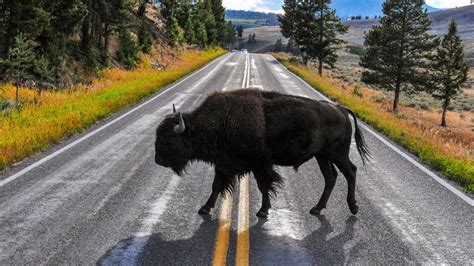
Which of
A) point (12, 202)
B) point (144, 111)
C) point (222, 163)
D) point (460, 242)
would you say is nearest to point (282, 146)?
point (222, 163)

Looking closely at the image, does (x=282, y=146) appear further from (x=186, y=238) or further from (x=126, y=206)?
(x=126, y=206)

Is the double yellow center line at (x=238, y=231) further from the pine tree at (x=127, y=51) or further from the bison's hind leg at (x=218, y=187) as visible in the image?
the pine tree at (x=127, y=51)

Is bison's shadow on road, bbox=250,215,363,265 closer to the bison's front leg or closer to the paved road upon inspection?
the paved road

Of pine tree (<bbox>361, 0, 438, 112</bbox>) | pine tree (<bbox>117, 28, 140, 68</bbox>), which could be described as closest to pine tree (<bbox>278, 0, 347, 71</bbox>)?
pine tree (<bbox>361, 0, 438, 112</bbox>)

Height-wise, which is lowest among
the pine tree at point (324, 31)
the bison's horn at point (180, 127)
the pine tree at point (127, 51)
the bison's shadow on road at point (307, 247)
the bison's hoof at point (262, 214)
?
the bison's shadow on road at point (307, 247)

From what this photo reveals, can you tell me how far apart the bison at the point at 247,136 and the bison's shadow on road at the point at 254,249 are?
2.66 feet

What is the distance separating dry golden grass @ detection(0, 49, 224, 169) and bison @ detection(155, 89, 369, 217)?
178 inches

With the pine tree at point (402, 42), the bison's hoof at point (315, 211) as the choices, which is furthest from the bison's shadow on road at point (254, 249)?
the pine tree at point (402, 42)

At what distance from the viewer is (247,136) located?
6.34 meters

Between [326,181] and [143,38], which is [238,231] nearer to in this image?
[326,181]

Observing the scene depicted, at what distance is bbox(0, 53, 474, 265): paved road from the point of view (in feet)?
17.9

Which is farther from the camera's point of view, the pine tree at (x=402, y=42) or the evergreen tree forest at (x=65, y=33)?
the pine tree at (x=402, y=42)

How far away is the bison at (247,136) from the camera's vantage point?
6.39m

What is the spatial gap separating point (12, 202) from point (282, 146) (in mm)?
4278
